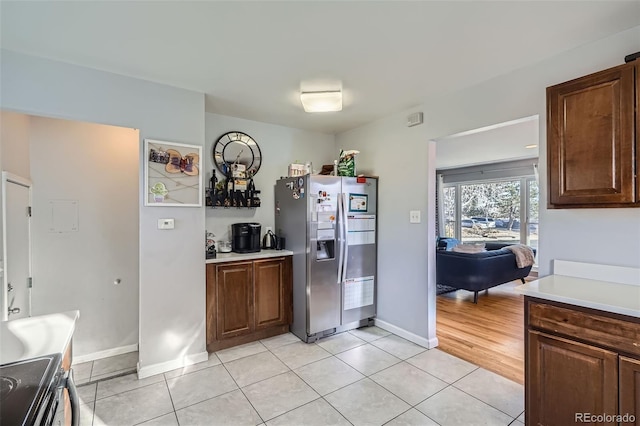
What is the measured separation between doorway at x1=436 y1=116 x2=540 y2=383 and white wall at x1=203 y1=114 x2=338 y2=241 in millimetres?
1699

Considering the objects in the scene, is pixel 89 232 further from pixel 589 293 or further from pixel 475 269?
pixel 475 269

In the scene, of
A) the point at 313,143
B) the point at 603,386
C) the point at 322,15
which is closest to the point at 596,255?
the point at 603,386

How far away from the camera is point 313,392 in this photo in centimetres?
230

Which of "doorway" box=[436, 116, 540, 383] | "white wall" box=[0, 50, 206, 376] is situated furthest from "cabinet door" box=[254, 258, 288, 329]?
"doorway" box=[436, 116, 540, 383]

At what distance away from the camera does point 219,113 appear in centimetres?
339

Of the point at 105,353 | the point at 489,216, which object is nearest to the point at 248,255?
the point at 105,353

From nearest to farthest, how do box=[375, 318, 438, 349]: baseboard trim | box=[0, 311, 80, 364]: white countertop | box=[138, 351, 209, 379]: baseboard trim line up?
box=[0, 311, 80, 364]: white countertop, box=[138, 351, 209, 379]: baseboard trim, box=[375, 318, 438, 349]: baseboard trim

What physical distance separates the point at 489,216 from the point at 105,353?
7.59 metres

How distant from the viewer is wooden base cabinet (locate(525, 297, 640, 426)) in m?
1.40

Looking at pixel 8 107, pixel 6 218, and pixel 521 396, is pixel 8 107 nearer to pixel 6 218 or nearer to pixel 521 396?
pixel 6 218

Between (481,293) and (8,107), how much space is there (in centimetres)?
614

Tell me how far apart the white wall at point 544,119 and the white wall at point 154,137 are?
2489 millimetres

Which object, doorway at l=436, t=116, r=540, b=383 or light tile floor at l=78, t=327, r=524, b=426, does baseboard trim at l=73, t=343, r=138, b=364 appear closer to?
light tile floor at l=78, t=327, r=524, b=426

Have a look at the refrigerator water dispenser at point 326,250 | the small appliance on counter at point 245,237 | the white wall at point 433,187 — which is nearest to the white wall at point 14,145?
the small appliance on counter at point 245,237
